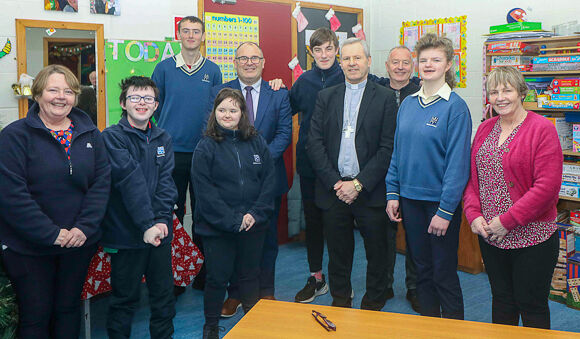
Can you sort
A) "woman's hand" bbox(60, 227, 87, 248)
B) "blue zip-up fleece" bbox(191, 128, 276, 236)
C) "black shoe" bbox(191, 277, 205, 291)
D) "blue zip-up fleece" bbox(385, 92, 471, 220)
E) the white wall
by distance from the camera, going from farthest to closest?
the white wall, "black shoe" bbox(191, 277, 205, 291), "blue zip-up fleece" bbox(191, 128, 276, 236), "blue zip-up fleece" bbox(385, 92, 471, 220), "woman's hand" bbox(60, 227, 87, 248)

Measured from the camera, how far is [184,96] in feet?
10.9

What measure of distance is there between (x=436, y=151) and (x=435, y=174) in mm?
105

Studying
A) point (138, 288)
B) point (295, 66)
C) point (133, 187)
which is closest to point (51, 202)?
point (133, 187)

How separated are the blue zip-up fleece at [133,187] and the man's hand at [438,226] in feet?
4.02

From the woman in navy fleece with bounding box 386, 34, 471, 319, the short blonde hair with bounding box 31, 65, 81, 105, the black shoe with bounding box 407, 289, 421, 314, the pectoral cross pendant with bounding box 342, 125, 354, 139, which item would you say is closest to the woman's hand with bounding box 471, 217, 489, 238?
the woman in navy fleece with bounding box 386, 34, 471, 319

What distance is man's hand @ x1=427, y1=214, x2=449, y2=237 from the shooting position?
7.93ft

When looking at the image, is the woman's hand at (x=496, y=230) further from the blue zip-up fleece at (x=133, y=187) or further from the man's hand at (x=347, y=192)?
the blue zip-up fleece at (x=133, y=187)

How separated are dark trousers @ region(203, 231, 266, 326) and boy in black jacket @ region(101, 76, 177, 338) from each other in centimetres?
21

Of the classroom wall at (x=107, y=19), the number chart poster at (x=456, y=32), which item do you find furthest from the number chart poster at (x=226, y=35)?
the number chart poster at (x=456, y=32)

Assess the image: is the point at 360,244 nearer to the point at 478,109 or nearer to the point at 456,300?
the point at 478,109

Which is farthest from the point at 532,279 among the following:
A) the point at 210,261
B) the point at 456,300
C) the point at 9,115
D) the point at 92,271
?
the point at 9,115

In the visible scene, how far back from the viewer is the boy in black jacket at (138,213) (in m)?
2.45

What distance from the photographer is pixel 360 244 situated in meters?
4.66

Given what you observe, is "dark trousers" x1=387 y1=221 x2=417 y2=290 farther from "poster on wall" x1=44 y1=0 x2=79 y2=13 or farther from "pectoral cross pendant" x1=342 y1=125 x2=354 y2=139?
"poster on wall" x1=44 y1=0 x2=79 y2=13
